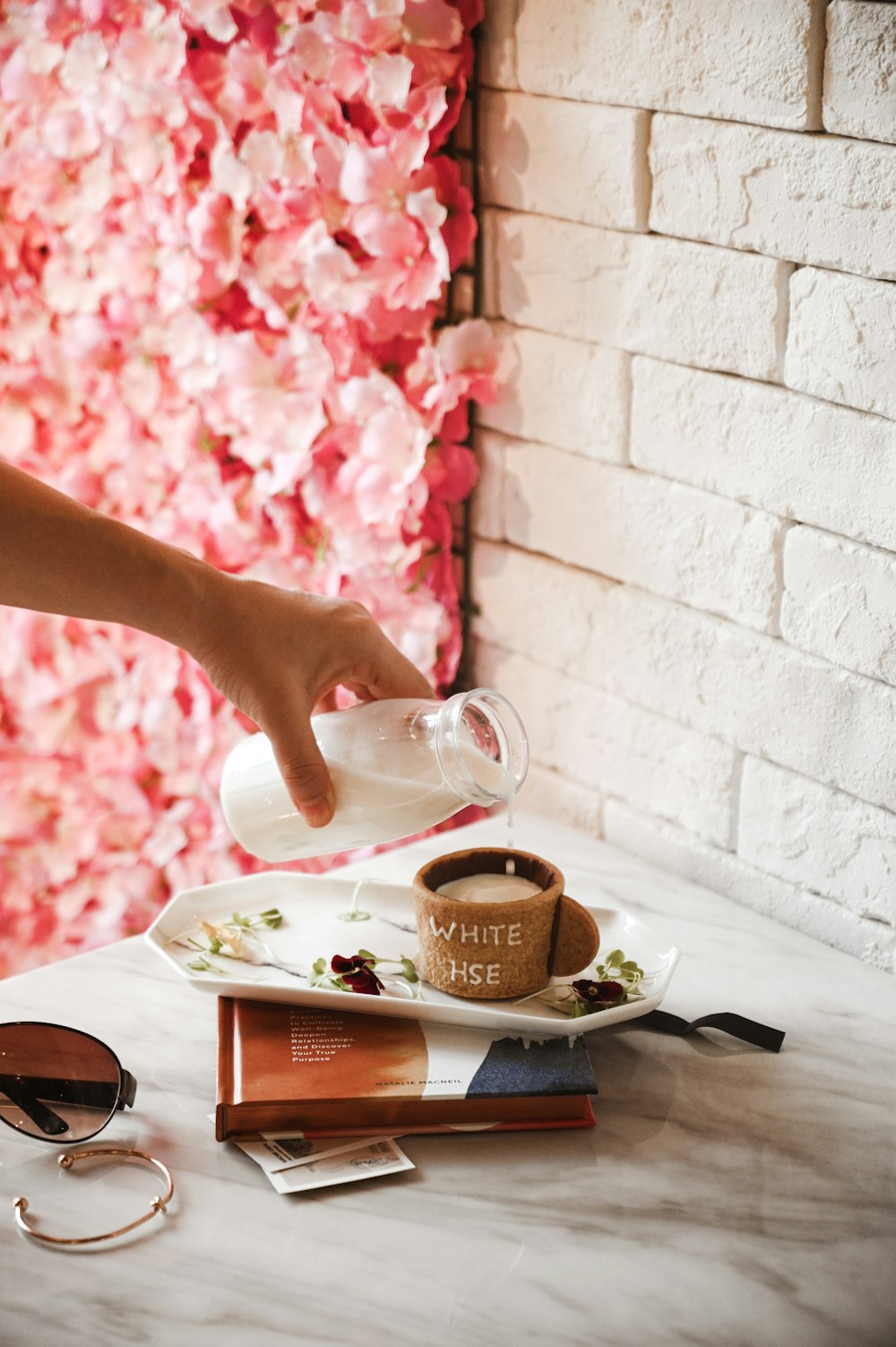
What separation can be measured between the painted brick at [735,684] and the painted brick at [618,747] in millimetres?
18

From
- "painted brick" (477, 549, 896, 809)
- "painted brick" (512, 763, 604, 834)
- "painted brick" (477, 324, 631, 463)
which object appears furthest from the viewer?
"painted brick" (512, 763, 604, 834)

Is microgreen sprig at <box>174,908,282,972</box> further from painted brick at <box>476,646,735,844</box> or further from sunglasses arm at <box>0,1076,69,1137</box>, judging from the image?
painted brick at <box>476,646,735,844</box>

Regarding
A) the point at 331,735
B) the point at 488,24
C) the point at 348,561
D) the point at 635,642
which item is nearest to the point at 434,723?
the point at 331,735

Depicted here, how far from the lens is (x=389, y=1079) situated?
0.88m

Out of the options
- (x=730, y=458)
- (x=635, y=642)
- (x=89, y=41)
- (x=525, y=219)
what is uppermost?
(x=89, y=41)

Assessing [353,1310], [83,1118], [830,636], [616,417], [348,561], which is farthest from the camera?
[348,561]

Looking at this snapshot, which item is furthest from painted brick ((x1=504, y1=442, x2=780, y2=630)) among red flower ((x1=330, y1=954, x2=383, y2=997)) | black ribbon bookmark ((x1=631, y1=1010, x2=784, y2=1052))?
red flower ((x1=330, y1=954, x2=383, y2=997))

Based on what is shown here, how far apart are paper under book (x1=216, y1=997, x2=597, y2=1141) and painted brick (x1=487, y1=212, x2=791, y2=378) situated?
564mm

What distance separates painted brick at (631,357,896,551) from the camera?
3.27 ft

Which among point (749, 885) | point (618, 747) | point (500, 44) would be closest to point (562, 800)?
point (618, 747)

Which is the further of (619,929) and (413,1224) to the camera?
(619,929)

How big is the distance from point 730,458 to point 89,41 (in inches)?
29.1

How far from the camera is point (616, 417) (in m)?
1.20

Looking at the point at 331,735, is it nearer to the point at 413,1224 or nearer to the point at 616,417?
the point at 413,1224
